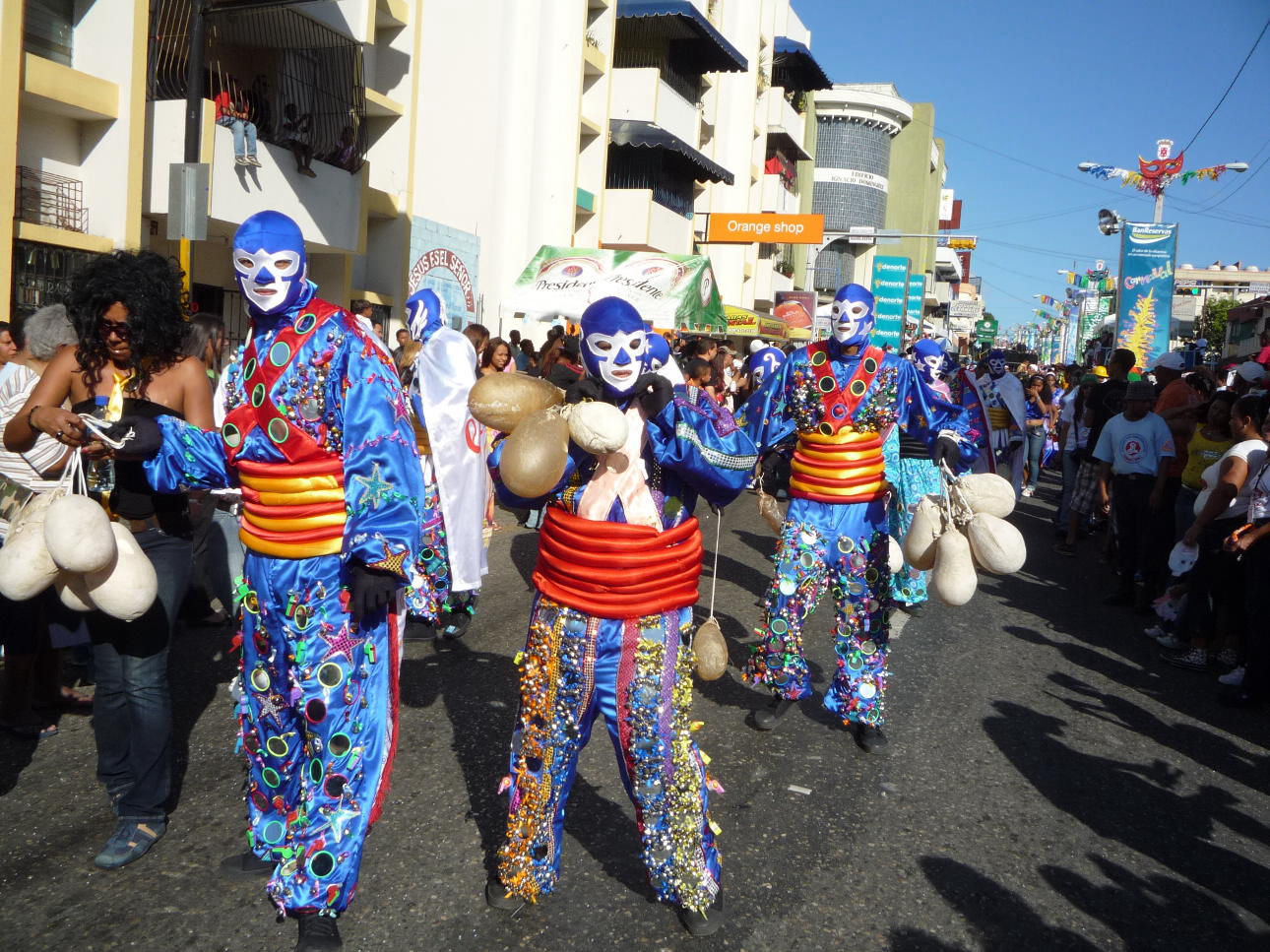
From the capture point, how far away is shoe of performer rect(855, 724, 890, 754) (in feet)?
16.2

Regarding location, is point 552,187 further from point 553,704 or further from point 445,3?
point 553,704

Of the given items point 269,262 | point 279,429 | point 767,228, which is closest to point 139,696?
point 279,429

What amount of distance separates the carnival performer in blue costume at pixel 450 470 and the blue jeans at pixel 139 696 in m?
2.10

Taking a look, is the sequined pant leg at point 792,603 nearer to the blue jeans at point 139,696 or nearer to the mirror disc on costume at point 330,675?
the mirror disc on costume at point 330,675

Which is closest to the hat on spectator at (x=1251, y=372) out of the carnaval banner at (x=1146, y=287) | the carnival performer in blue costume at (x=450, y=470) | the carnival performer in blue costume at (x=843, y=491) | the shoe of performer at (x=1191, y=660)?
the shoe of performer at (x=1191, y=660)

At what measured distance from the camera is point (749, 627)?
7227 millimetres

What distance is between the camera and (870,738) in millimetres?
4969

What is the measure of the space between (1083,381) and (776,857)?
33.7ft

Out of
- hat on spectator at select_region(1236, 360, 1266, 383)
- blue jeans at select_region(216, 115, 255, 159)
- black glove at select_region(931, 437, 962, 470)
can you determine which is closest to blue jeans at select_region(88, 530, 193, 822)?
black glove at select_region(931, 437, 962, 470)

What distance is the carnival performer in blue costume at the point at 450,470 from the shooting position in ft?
18.9

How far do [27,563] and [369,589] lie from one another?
1.09 meters

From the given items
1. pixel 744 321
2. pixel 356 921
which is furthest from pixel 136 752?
pixel 744 321

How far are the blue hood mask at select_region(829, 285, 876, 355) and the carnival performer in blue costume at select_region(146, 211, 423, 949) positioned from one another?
2604mm

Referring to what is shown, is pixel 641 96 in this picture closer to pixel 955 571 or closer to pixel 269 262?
pixel 955 571
